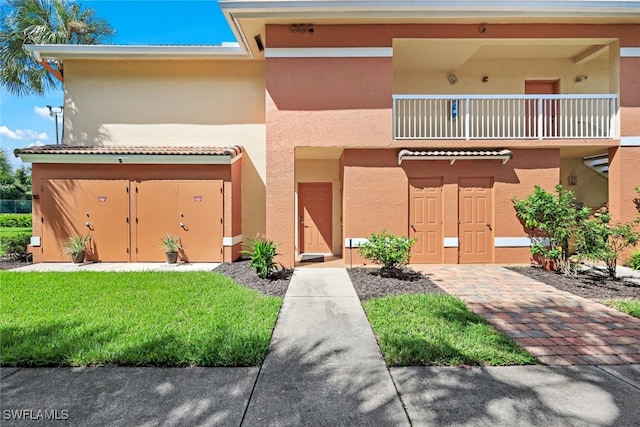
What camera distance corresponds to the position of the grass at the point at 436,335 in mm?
3459

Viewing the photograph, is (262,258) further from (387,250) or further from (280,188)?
(387,250)

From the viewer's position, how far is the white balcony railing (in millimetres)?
8609

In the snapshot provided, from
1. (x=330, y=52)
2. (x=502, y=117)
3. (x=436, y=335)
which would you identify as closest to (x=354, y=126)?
(x=330, y=52)

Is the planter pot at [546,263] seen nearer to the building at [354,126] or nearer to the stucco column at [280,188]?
the building at [354,126]

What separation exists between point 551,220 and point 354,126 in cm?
591

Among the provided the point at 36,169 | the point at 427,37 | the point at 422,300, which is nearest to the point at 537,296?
the point at 422,300

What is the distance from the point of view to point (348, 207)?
338 inches

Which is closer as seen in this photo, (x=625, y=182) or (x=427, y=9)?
(x=427, y=9)

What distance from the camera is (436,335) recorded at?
4039 millimetres

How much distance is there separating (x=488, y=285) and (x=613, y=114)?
6.60 meters

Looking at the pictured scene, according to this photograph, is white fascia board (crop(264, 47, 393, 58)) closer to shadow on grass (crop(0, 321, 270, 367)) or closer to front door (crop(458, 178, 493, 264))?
front door (crop(458, 178, 493, 264))

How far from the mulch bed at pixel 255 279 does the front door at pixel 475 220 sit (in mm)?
5194

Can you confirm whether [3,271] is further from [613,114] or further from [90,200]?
[613,114]

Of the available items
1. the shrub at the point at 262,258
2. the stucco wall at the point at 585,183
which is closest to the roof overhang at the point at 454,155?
the stucco wall at the point at 585,183
